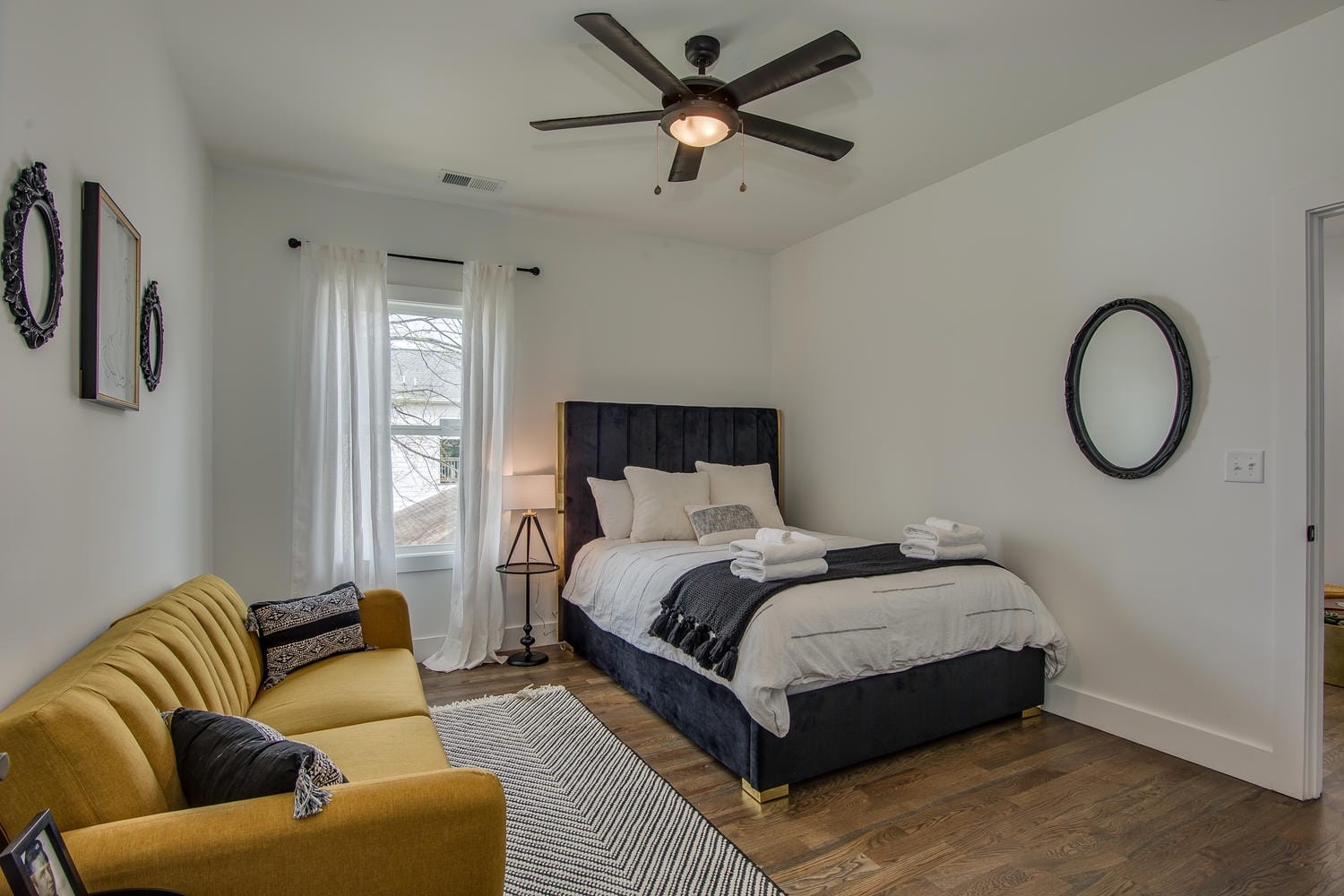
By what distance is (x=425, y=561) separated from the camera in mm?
4184

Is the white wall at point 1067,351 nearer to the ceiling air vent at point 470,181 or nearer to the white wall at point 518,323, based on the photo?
the white wall at point 518,323

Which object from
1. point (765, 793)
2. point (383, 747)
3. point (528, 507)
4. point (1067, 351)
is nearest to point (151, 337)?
point (383, 747)

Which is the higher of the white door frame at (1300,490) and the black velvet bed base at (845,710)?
the white door frame at (1300,490)

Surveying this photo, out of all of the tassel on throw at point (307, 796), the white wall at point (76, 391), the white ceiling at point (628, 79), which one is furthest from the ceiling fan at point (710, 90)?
the tassel on throw at point (307, 796)

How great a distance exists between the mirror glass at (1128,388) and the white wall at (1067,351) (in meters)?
0.10

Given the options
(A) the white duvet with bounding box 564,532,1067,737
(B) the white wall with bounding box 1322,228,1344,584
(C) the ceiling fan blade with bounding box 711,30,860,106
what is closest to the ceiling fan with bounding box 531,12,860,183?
(C) the ceiling fan blade with bounding box 711,30,860,106

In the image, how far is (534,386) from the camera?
4504 mm

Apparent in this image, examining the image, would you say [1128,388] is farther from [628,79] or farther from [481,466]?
[481,466]

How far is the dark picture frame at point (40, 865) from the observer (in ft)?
2.98

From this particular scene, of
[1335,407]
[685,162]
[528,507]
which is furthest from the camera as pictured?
[1335,407]

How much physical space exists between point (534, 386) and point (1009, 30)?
10.2 ft

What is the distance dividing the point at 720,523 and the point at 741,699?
1651mm

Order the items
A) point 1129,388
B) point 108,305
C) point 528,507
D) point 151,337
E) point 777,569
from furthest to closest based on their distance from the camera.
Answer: point 528,507
point 1129,388
point 777,569
point 151,337
point 108,305

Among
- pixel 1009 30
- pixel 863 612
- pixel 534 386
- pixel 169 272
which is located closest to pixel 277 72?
pixel 169 272
